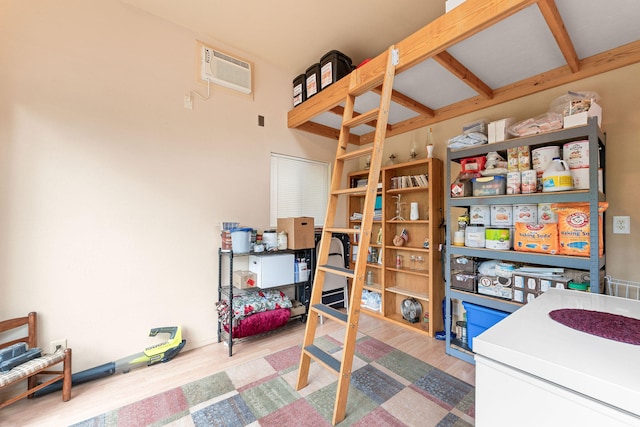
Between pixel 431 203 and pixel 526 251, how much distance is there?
0.98 meters

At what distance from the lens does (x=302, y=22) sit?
2354mm

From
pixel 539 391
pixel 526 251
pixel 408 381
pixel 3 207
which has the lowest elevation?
pixel 408 381

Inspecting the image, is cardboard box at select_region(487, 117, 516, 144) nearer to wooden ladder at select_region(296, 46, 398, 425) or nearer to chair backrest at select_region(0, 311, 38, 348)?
wooden ladder at select_region(296, 46, 398, 425)

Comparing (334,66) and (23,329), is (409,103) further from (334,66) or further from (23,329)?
(23,329)

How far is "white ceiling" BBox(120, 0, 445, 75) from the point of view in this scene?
216cm

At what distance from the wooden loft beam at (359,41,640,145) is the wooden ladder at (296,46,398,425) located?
1249 millimetres

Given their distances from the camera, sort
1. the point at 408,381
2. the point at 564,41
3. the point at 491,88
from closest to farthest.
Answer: the point at 564,41 → the point at 408,381 → the point at 491,88

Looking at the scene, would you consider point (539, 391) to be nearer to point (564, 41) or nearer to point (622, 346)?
point (622, 346)

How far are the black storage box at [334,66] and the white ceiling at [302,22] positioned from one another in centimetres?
16

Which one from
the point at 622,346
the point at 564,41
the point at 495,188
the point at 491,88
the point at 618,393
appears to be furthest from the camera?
the point at 491,88

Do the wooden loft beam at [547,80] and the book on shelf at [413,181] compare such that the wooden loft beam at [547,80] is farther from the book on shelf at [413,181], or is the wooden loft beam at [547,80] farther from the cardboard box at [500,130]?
the book on shelf at [413,181]

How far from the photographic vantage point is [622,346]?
83 cm

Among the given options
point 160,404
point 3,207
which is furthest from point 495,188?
point 3,207

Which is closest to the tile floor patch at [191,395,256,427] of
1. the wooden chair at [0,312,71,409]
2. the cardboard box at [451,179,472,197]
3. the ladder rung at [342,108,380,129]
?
the wooden chair at [0,312,71,409]
